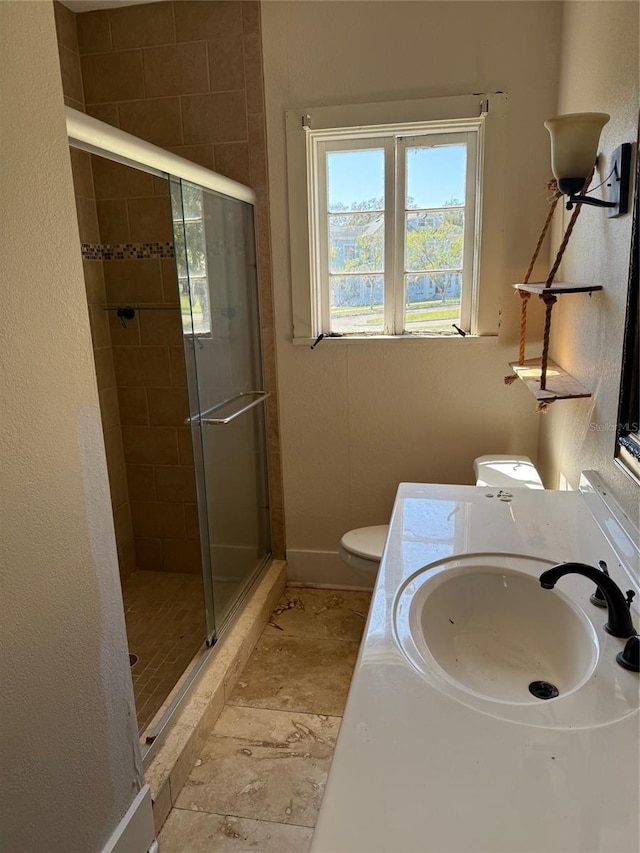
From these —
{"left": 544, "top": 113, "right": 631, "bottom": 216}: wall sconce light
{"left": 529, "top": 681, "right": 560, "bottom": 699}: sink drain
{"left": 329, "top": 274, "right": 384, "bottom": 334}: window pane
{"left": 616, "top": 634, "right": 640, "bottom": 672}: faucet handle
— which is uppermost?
{"left": 544, "top": 113, "right": 631, "bottom": 216}: wall sconce light

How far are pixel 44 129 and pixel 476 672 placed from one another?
1346mm

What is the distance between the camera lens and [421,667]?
944 mm

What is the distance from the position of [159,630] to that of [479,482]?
4.80 ft

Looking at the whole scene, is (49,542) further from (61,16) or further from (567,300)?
(61,16)

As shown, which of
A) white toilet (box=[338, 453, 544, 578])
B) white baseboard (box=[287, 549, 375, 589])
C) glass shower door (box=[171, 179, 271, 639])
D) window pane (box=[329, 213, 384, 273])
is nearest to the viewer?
glass shower door (box=[171, 179, 271, 639])

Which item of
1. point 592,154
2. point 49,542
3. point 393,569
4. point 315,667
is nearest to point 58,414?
point 49,542

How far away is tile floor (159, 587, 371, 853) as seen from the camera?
1582 millimetres

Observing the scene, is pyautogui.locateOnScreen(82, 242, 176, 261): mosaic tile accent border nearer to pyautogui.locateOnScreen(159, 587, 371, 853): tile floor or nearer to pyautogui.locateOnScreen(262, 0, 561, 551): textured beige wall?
pyautogui.locateOnScreen(262, 0, 561, 551): textured beige wall

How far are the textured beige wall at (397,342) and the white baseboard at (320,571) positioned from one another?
63 millimetres

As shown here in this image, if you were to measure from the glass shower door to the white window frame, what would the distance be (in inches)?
8.7

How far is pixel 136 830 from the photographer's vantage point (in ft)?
4.72

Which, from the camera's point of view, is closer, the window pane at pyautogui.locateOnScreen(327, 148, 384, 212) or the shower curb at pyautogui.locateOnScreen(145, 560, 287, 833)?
the shower curb at pyautogui.locateOnScreen(145, 560, 287, 833)

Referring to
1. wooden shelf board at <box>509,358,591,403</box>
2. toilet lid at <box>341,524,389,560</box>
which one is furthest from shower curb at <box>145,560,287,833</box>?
wooden shelf board at <box>509,358,591,403</box>

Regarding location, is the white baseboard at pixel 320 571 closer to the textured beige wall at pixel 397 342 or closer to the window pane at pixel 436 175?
the textured beige wall at pixel 397 342
